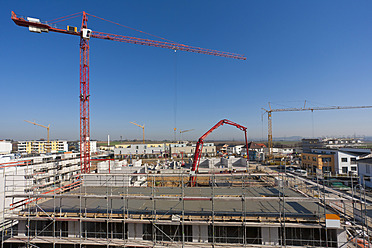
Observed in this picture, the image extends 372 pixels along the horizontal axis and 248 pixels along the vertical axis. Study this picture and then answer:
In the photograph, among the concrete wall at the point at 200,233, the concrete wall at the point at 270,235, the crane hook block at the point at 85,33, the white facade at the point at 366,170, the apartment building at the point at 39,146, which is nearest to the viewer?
the concrete wall at the point at 270,235

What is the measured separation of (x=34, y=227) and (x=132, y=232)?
18.7 feet

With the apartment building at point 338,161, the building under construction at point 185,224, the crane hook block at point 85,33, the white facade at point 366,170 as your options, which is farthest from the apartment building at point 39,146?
the white facade at point 366,170

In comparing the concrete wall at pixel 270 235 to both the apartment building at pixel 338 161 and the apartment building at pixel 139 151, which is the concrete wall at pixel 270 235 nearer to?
the apartment building at pixel 338 161

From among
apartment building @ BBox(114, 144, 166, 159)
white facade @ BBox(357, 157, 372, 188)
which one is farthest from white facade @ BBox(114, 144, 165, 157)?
white facade @ BBox(357, 157, 372, 188)

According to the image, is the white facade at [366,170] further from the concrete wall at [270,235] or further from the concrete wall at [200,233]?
the concrete wall at [200,233]

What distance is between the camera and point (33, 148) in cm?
8325

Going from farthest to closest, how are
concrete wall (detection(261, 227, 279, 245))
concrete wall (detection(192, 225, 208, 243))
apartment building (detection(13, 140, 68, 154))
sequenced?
apartment building (detection(13, 140, 68, 154)), concrete wall (detection(192, 225, 208, 243)), concrete wall (detection(261, 227, 279, 245))

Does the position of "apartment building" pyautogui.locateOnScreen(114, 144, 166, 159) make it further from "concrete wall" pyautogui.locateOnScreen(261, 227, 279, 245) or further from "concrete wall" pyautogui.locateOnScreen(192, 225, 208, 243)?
"concrete wall" pyautogui.locateOnScreen(261, 227, 279, 245)

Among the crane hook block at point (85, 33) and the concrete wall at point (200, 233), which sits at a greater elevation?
the crane hook block at point (85, 33)

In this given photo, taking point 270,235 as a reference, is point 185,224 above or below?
above

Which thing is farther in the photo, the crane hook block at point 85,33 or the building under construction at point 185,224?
the crane hook block at point 85,33

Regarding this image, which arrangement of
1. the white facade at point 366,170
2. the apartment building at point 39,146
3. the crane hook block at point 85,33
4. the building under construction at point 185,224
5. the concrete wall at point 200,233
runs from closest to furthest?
the building under construction at point 185,224
the concrete wall at point 200,233
the white facade at point 366,170
the crane hook block at point 85,33
the apartment building at point 39,146

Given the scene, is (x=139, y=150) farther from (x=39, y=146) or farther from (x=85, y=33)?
(x=39, y=146)

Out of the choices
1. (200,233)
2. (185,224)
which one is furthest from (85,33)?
(200,233)
